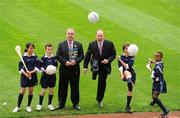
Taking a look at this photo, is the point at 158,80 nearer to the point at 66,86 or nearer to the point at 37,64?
the point at 66,86

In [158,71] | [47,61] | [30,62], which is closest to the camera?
[158,71]

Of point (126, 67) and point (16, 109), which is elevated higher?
point (126, 67)

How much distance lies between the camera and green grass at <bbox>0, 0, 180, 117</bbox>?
1495 cm

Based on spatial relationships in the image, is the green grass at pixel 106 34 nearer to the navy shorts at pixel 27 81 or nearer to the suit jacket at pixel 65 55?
the navy shorts at pixel 27 81

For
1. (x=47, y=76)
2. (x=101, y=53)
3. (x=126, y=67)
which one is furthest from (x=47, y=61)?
(x=126, y=67)

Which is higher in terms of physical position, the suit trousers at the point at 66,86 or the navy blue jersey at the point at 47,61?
the navy blue jersey at the point at 47,61

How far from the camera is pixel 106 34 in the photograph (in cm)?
2119

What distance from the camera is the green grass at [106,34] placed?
1495 cm

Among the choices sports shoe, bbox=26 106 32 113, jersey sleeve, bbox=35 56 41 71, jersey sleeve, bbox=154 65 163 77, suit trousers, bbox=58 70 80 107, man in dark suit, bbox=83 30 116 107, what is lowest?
sports shoe, bbox=26 106 32 113

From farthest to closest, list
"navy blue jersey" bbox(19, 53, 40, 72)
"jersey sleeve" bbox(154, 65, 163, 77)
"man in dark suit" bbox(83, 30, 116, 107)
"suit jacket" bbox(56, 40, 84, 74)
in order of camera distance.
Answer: "man in dark suit" bbox(83, 30, 116, 107) < "suit jacket" bbox(56, 40, 84, 74) < "navy blue jersey" bbox(19, 53, 40, 72) < "jersey sleeve" bbox(154, 65, 163, 77)

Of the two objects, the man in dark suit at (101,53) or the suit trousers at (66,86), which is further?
the man in dark suit at (101,53)

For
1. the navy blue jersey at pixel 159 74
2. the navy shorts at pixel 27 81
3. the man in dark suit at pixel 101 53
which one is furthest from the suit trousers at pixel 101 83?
the navy shorts at pixel 27 81

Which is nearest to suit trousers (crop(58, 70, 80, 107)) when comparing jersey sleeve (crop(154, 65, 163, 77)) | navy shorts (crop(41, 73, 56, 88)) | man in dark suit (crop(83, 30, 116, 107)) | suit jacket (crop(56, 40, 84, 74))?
suit jacket (crop(56, 40, 84, 74))

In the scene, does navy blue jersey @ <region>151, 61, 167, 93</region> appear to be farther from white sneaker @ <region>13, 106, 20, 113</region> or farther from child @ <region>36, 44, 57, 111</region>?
white sneaker @ <region>13, 106, 20, 113</region>
